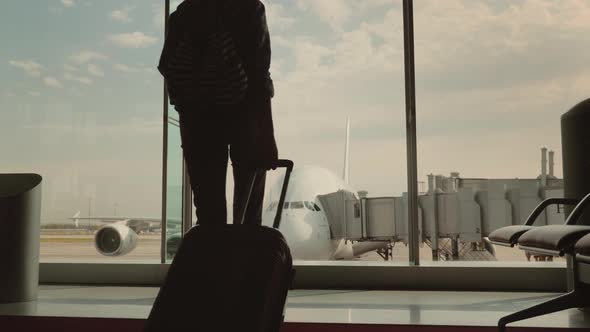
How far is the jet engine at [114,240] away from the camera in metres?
6.10

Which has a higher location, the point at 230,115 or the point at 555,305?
the point at 230,115

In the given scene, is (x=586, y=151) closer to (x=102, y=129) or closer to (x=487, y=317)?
(x=487, y=317)

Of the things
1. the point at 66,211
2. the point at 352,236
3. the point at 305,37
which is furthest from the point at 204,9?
the point at 352,236

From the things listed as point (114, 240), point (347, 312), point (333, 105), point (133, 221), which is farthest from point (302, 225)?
point (347, 312)

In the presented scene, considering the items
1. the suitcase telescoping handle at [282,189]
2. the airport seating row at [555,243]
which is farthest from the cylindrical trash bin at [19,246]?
the airport seating row at [555,243]

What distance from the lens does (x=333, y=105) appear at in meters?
6.62

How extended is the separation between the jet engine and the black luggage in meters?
5.34

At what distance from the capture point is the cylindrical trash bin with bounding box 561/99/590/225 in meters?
2.16

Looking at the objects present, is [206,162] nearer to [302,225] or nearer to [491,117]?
[302,225]

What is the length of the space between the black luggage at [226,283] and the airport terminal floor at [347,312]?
0.80 meters

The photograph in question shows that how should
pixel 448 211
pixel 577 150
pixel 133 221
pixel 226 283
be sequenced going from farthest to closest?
pixel 133 221 < pixel 448 211 < pixel 577 150 < pixel 226 283

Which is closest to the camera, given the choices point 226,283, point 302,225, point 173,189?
point 226,283

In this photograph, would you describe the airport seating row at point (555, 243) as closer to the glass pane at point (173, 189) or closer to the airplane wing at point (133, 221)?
the glass pane at point (173, 189)

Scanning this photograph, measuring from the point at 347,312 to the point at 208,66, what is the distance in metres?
1.23
